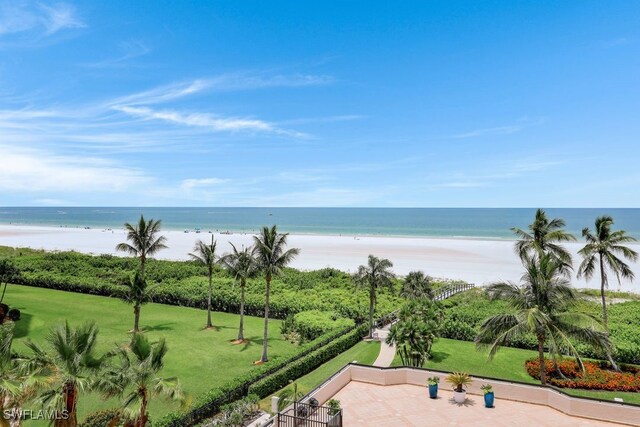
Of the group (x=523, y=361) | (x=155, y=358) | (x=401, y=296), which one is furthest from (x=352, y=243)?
(x=155, y=358)

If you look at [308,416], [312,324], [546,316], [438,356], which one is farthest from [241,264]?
[546,316]

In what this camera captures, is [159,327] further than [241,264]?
Yes

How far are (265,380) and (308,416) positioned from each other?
537 cm

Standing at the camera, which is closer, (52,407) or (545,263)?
(52,407)

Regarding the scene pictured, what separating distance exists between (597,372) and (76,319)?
40038 mm

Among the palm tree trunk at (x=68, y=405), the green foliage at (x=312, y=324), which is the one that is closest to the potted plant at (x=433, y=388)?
the green foliage at (x=312, y=324)

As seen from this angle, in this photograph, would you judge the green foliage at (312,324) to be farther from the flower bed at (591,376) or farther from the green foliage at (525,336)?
the flower bed at (591,376)

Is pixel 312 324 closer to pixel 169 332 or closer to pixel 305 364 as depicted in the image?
pixel 305 364

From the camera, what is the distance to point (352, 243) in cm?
10856

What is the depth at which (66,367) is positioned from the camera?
11.9m

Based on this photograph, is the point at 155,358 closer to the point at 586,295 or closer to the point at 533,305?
the point at 533,305

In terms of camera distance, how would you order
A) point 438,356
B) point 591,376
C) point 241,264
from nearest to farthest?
A: point 591,376
point 438,356
point 241,264

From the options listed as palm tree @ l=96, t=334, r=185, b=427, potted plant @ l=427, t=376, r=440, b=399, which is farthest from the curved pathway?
palm tree @ l=96, t=334, r=185, b=427

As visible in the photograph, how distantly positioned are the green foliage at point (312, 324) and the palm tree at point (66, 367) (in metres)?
21.2
